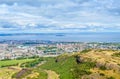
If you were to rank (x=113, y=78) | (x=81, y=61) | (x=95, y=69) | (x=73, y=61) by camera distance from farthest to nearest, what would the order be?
(x=73, y=61) < (x=81, y=61) < (x=95, y=69) < (x=113, y=78)

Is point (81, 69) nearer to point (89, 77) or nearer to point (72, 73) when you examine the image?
point (72, 73)

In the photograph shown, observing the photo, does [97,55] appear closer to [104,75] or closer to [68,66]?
[68,66]

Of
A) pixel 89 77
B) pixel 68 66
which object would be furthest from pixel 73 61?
pixel 89 77

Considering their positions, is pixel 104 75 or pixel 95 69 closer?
pixel 104 75

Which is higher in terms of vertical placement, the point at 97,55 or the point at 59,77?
the point at 97,55

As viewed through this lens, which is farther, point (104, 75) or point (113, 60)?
point (113, 60)

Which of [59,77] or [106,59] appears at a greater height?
[106,59]

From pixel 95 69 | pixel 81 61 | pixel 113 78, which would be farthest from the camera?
pixel 81 61

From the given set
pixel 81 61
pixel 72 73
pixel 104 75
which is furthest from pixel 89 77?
pixel 81 61

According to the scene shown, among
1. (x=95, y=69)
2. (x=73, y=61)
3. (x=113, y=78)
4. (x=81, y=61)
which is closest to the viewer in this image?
(x=113, y=78)
